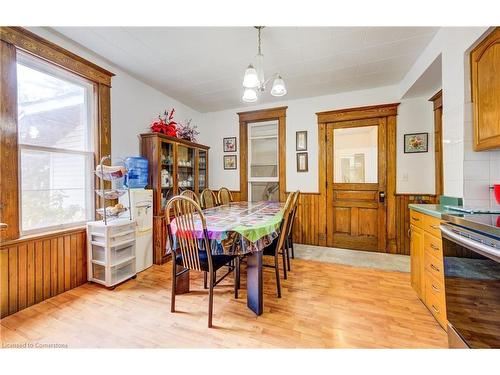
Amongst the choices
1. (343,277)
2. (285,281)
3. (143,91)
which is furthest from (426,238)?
(143,91)

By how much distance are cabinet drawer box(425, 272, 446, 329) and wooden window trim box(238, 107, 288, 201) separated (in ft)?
7.82

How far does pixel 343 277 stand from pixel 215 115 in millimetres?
3673

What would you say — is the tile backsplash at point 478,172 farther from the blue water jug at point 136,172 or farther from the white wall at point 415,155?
the blue water jug at point 136,172

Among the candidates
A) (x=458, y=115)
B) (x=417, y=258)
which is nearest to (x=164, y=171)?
(x=417, y=258)

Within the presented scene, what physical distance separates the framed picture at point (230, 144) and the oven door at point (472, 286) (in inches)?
138

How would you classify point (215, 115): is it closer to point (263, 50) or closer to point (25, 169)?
point (263, 50)

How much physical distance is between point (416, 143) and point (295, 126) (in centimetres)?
184


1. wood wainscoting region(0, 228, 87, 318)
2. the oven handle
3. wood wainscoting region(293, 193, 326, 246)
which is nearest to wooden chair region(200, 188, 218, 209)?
wood wainscoting region(0, 228, 87, 318)

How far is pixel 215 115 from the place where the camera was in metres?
4.41

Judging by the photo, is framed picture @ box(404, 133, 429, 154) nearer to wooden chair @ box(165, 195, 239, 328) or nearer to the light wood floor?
the light wood floor

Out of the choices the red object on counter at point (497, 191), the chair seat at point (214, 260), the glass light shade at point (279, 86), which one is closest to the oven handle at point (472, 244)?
the red object on counter at point (497, 191)

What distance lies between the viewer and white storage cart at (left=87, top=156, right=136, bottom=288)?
2176 mm
